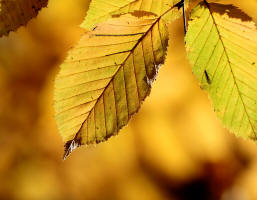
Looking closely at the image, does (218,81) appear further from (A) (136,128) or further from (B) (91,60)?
(A) (136,128)

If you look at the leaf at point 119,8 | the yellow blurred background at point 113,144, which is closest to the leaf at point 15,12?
the leaf at point 119,8

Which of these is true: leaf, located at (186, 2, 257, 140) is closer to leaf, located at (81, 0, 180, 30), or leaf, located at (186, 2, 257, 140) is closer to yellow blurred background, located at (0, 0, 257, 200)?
leaf, located at (81, 0, 180, 30)

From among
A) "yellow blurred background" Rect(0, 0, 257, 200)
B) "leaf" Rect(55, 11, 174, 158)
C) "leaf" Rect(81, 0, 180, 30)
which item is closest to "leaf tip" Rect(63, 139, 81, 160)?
"leaf" Rect(55, 11, 174, 158)

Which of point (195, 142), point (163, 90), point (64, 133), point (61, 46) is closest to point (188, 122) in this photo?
point (195, 142)

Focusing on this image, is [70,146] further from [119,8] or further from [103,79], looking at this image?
[119,8]

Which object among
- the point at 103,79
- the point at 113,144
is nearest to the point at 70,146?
the point at 103,79

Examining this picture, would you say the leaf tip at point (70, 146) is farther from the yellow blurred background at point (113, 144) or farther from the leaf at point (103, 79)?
the yellow blurred background at point (113, 144)

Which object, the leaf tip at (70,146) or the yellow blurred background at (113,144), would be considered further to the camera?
the yellow blurred background at (113,144)
